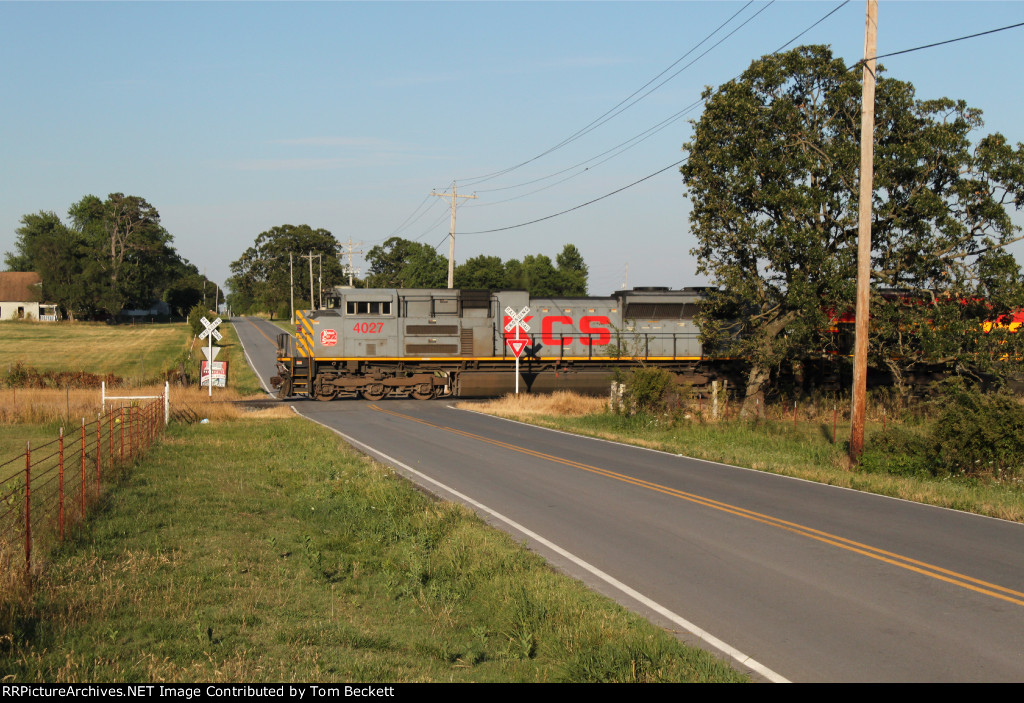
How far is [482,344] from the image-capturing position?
118 ft

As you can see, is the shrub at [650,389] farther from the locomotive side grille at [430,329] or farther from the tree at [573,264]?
the tree at [573,264]

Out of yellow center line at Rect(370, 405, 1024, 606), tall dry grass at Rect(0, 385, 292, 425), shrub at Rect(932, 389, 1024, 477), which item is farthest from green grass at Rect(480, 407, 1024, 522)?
tall dry grass at Rect(0, 385, 292, 425)

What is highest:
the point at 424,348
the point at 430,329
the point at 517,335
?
the point at 430,329

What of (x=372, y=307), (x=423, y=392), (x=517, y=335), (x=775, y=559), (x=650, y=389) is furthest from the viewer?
(x=423, y=392)

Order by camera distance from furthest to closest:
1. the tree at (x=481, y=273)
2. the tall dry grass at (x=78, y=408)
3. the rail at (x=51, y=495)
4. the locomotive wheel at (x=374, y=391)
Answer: the tree at (x=481, y=273) < the locomotive wheel at (x=374, y=391) < the tall dry grass at (x=78, y=408) < the rail at (x=51, y=495)

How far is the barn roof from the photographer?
104 meters

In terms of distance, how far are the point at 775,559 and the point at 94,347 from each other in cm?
7174

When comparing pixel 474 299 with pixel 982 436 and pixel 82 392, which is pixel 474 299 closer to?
pixel 82 392

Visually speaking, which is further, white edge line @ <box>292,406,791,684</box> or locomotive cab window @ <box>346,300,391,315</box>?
locomotive cab window @ <box>346,300,391,315</box>

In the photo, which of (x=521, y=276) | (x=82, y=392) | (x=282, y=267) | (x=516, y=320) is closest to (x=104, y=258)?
(x=282, y=267)

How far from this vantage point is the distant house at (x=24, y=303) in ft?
339

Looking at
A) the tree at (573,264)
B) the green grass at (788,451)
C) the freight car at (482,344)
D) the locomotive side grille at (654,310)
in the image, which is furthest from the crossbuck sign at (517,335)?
the tree at (573,264)

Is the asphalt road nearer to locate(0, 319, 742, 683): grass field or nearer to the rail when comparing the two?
locate(0, 319, 742, 683): grass field

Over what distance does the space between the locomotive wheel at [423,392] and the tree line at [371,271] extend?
2040 inches
